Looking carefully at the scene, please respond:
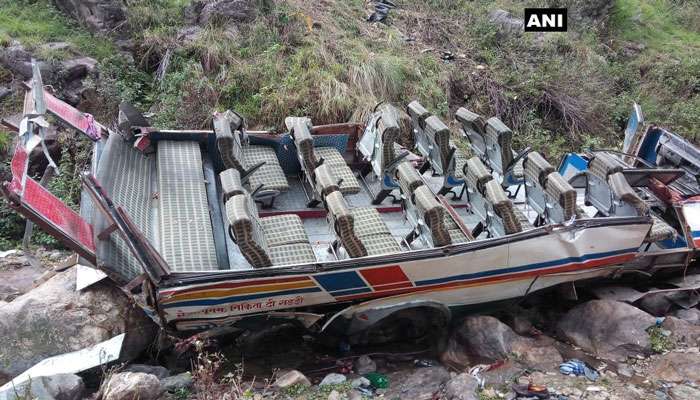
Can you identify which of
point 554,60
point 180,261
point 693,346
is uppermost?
point 554,60

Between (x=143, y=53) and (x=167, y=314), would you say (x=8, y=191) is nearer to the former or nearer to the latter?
(x=167, y=314)

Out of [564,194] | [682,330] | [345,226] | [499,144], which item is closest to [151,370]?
[345,226]

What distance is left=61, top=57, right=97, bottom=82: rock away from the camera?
7.98 meters

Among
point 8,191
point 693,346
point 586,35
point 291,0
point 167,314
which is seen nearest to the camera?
point 8,191

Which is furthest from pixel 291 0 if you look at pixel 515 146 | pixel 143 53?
pixel 515 146

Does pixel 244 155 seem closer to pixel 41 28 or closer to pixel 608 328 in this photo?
pixel 608 328

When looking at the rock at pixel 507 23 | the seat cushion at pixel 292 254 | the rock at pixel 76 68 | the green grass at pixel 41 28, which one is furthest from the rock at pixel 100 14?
the rock at pixel 507 23

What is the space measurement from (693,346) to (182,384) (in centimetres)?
449

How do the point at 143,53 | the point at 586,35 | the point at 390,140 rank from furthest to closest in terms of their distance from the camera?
the point at 586,35 < the point at 143,53 < the point at 390,140

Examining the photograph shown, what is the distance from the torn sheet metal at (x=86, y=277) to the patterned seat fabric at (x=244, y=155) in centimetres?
147

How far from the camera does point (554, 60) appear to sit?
10359mm

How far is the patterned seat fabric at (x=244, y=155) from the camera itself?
17.0 ft

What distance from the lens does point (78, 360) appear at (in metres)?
4.16

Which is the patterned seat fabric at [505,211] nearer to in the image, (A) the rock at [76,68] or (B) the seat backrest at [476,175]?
(B) the seat backrest at [476,175]
